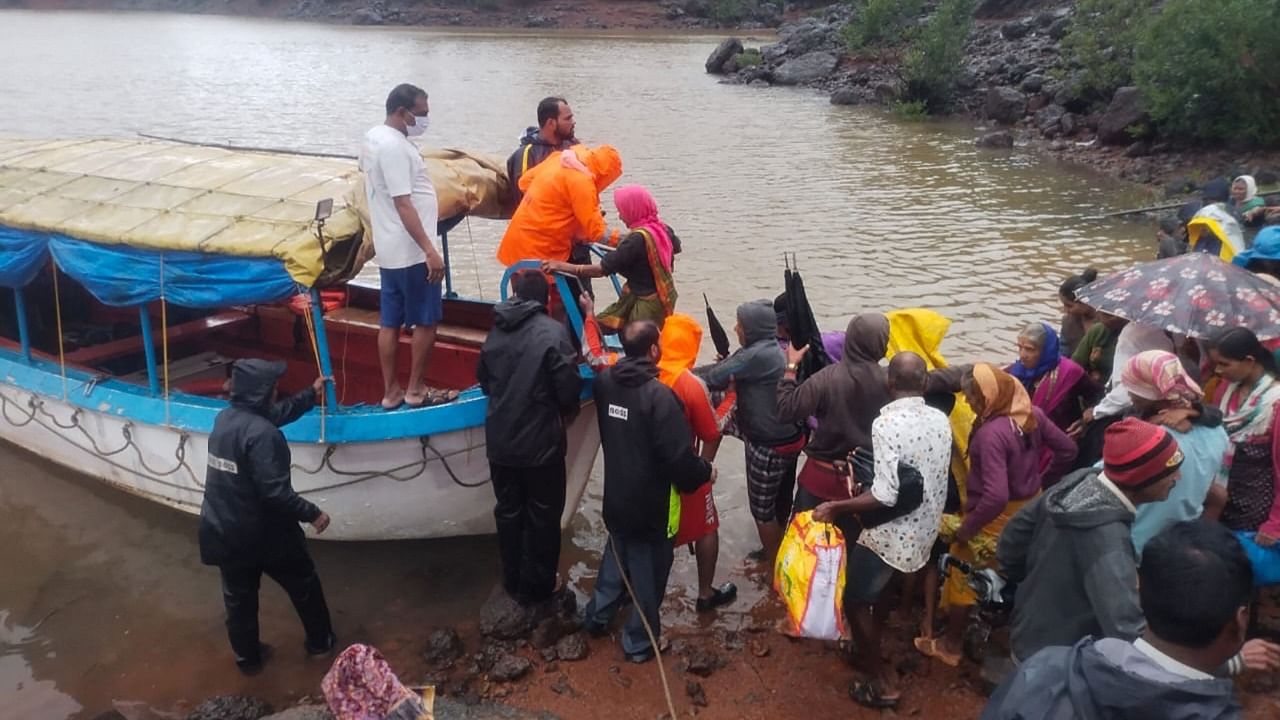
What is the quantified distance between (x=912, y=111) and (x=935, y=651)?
25105mm

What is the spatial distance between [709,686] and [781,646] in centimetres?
52

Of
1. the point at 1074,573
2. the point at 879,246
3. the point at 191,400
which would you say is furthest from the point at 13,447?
the point at 879,246

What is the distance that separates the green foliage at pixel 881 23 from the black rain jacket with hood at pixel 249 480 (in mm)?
36452

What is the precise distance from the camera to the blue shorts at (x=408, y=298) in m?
5.34

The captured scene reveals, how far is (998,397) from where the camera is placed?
4.03m

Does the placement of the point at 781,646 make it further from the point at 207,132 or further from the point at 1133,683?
the point at 207,132

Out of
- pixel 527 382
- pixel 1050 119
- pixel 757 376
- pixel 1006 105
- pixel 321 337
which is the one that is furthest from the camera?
pixel 1006 105

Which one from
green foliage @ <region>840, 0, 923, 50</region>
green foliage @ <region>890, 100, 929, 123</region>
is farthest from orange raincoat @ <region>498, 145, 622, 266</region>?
green foliage @ <region>840, 0, 923, 50</region>

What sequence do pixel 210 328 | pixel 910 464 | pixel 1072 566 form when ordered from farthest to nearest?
pixel 210 328, pixel 910 464, pixel 1072 566

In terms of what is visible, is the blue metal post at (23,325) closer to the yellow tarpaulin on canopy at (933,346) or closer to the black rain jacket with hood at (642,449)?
the black rain jacket with hood at (642,449)

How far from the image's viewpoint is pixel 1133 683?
6.78ft

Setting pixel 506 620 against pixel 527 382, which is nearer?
pixel 527 382

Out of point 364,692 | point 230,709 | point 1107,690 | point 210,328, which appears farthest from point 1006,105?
point 1107,690

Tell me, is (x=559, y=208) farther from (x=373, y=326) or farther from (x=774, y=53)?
(x=774, y=53)
